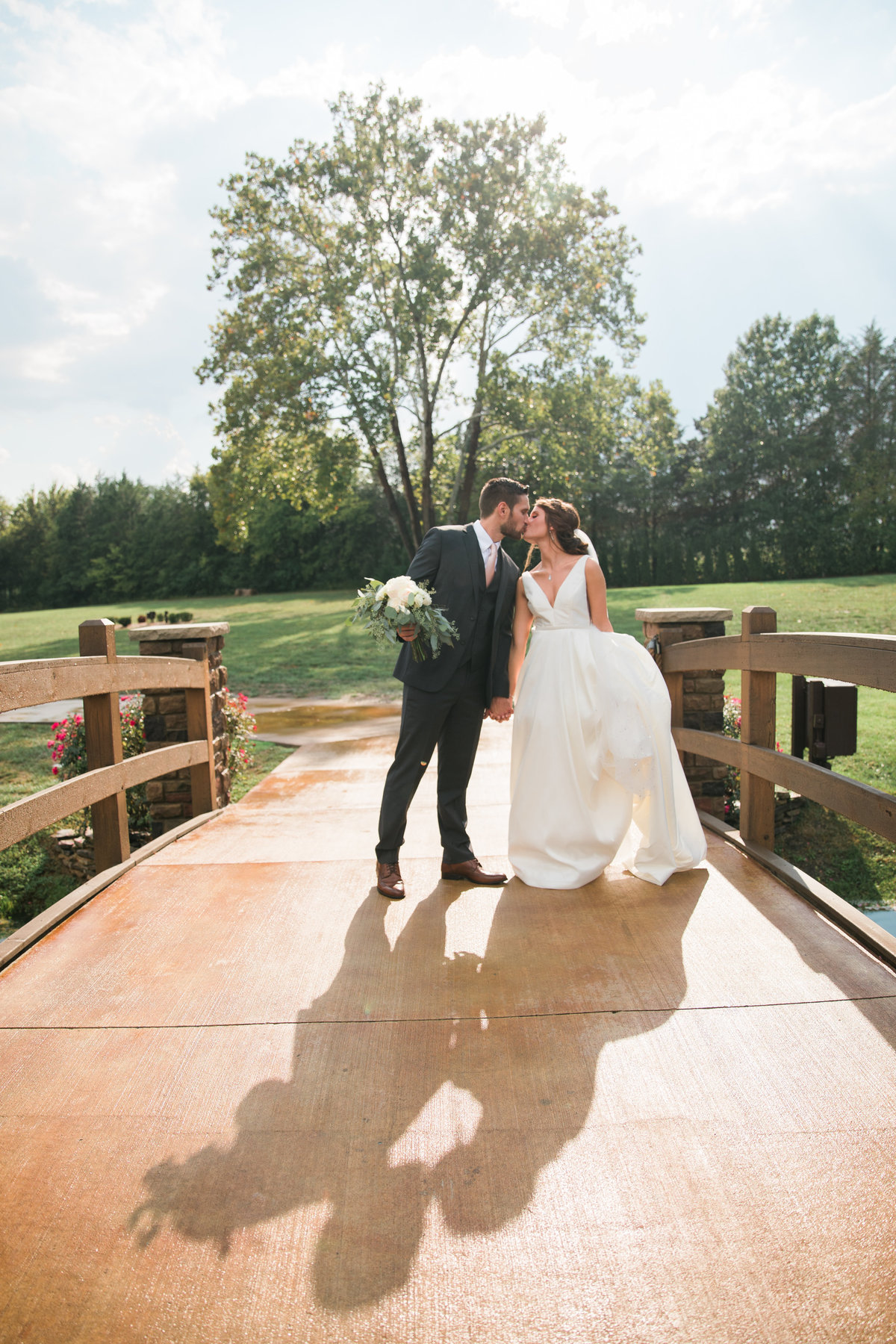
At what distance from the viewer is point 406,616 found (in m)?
3.62

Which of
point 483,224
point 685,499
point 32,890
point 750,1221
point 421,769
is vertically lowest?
point 32,890

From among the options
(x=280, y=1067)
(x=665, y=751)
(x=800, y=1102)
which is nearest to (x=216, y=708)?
(x=665, y=751)

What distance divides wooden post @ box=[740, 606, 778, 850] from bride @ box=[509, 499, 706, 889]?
0.43 metres

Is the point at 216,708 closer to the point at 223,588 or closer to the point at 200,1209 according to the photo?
the point at 200,1209

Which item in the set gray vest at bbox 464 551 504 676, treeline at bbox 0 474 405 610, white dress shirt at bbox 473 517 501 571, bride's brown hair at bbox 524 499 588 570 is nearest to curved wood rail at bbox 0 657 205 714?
gray vest at bbox 464 551 504 676

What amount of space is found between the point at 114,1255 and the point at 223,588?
41587 millimetres

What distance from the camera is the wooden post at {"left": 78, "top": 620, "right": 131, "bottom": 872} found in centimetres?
392

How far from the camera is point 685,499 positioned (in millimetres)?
38094

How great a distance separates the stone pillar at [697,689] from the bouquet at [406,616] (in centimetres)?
163

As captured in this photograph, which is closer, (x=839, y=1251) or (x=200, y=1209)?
(x=839, y=1251)

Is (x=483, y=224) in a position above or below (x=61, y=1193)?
above

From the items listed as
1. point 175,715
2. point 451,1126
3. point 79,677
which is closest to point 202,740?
point 175,715

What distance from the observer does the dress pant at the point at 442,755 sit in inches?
149

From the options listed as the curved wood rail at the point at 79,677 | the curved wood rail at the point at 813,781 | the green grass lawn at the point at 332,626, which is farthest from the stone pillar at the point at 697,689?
the green grass lawn at the point at 332,626
